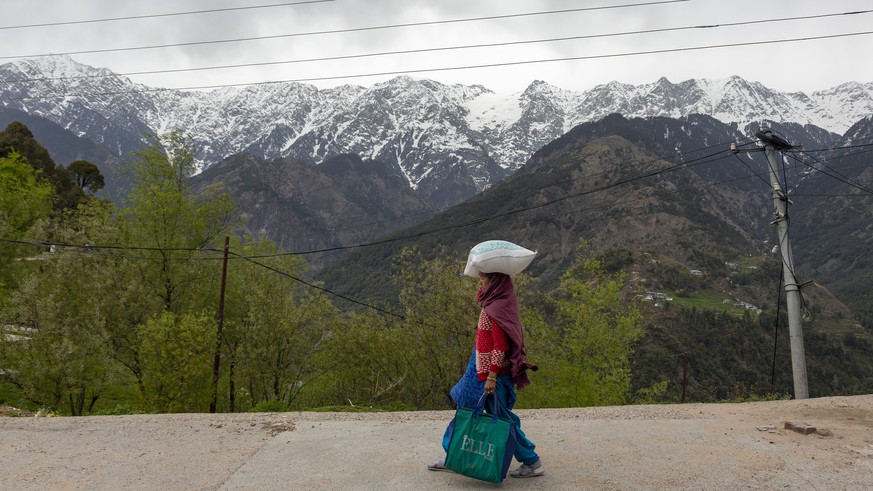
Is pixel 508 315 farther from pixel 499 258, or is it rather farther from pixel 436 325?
pixel 436 325

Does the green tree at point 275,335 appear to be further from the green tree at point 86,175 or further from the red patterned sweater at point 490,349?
the green tree at point 86,175

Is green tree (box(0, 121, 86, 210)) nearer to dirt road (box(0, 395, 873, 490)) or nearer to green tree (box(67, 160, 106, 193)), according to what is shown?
green tree (box(67, 160, 106, 193))

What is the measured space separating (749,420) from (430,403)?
20.4 m

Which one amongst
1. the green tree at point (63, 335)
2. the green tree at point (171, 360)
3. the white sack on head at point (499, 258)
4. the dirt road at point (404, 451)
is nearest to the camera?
the white sack on head at point (499, 258)

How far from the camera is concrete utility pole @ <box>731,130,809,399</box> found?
1479 cm

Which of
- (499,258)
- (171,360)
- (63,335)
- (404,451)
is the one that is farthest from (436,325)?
(499,258)

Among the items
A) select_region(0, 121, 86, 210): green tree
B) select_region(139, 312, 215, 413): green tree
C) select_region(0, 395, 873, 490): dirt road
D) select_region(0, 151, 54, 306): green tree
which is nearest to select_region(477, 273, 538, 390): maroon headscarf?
select_region(0, 395, 873, 490): dirt road

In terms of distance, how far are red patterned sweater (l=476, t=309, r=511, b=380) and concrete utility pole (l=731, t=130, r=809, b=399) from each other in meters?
11.5

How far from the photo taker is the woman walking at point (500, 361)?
5625 mm

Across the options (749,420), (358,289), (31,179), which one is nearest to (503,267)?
(749,420)

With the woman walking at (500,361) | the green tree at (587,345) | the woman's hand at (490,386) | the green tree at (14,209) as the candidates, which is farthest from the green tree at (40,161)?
the woman's hand at (490,386)

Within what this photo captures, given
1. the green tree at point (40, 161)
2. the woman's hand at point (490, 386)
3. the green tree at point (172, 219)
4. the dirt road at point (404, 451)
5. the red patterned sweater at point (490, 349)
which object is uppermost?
the green tree at point (40, 161)

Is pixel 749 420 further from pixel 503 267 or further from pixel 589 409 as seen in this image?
pixel 503 267

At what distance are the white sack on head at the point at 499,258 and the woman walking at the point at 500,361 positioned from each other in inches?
5.9
